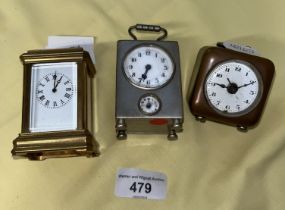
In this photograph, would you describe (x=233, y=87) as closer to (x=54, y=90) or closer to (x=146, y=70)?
(x=146, y=70)

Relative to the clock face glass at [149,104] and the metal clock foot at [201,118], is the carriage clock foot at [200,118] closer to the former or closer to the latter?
the metal clock foot at [201,118]

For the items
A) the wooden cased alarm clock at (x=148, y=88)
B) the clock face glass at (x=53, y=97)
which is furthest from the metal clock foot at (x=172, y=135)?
the clock face glass at (x=53, y=97)

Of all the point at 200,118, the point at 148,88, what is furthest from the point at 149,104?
the point at 200,118

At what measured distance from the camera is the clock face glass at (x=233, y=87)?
1.21 m

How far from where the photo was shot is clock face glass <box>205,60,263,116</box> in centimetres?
121

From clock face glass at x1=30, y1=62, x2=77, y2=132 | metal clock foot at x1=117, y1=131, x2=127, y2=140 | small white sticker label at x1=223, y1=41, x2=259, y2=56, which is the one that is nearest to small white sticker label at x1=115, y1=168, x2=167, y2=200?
metal clock foot at x1=117, y1=131, x2=127, y2=140

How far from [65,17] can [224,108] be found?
0.51 meters

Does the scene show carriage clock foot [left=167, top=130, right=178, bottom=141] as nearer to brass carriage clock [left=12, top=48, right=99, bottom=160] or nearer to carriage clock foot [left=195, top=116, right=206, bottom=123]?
carriage clock foot [left=195, top=116, right=206, bottom=123]

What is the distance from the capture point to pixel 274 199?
1.22 metres

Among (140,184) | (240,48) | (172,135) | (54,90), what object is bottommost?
(140,184)

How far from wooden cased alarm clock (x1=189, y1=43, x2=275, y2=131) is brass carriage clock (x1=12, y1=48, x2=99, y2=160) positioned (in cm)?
28

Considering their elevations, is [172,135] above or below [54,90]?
below

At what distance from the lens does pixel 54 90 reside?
47.1 inches

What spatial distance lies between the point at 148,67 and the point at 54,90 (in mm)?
238
